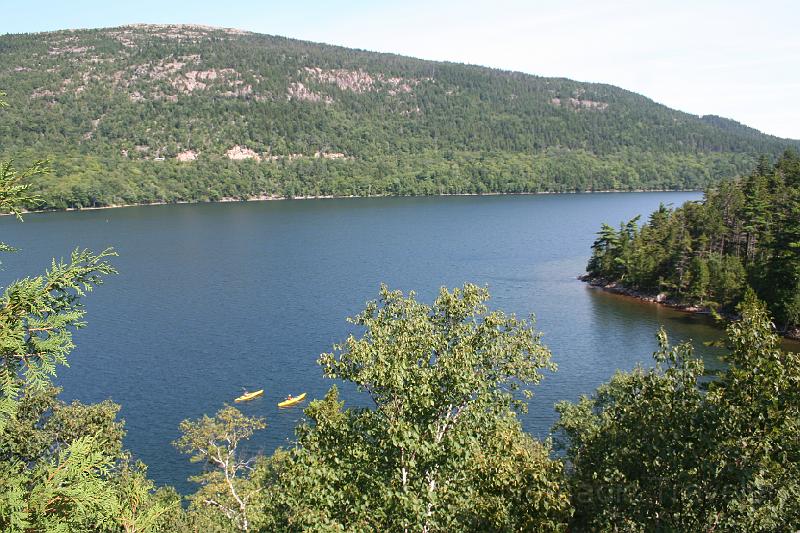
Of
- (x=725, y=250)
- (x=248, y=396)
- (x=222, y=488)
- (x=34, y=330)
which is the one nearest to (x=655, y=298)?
(x=725, y=250)

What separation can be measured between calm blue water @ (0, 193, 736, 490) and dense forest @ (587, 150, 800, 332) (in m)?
5.78

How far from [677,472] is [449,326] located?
22.4ft

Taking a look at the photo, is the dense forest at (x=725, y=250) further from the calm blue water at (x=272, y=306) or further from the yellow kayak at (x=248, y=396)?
the yellow kayak at (x=248, y=396)

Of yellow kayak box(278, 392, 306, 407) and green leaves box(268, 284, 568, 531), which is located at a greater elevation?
green leaves box(268, 284, 568, 531)

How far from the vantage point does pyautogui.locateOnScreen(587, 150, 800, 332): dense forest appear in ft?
232

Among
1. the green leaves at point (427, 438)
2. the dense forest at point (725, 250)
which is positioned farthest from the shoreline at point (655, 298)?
the green leaves at point (427, 438)

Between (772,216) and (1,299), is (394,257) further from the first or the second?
(1,299)

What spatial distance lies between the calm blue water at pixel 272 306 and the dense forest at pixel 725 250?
19.0ft

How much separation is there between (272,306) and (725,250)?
7037cm

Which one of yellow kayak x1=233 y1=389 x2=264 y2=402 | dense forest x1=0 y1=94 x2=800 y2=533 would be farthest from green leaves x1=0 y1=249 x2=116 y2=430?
yellow kayak x1=233 y1=389 x2=264 y2=402

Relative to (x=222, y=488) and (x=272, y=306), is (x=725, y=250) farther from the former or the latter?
(x=222, y=488)

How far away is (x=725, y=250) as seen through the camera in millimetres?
93438

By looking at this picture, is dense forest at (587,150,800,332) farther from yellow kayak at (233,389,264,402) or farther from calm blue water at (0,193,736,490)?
yellow kayak at (233,389,264,402)

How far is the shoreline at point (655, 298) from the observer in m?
68.3
